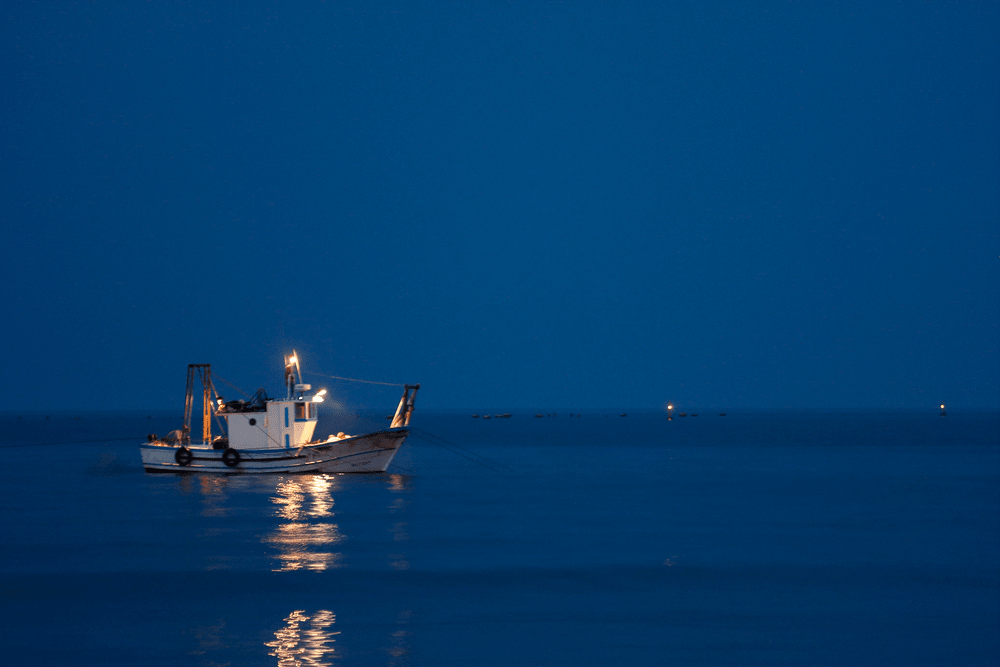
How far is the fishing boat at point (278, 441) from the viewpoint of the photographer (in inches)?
1834

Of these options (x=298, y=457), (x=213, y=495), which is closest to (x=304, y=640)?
(x=213, y=495)

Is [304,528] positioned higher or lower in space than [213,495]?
lower

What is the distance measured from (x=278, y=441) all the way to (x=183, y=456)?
5625 mm

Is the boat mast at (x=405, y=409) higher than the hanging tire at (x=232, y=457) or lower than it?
higher

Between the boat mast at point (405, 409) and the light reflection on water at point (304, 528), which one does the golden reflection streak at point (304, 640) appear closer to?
the light reflection on water at point (304, 528)

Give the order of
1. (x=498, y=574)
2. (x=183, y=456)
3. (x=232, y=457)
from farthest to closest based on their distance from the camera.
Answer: (x=183, y=456) < (x=232, y=457) < (x=498, y=574)

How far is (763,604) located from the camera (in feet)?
64.7

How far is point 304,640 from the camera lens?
55.1 ft

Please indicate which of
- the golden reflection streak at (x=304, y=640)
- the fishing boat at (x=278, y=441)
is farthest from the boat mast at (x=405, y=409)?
the golden reflection streak at (x=304, y=640)

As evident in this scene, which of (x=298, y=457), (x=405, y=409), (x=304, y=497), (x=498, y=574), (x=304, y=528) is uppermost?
(x=405, y=409)

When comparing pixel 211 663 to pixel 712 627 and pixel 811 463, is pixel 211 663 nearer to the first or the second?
pixel 712 627

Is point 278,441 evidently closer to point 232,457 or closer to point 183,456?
point 232,457

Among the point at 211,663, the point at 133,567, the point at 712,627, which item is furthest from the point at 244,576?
the point at 712,627

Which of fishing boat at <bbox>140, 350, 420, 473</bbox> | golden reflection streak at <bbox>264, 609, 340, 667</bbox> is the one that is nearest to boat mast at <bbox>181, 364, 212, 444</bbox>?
fishing boat at <bbox>140, 350, 420, 473</bbox>
